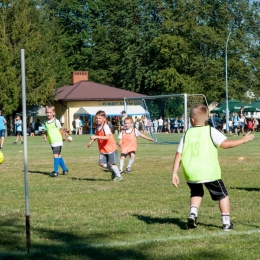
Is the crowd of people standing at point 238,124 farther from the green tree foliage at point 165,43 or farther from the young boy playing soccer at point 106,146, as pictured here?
the young boy playing soccer at point 106,146

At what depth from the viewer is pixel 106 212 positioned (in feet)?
32.2

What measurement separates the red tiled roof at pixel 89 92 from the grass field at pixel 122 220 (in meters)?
53.7

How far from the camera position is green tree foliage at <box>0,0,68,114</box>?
60.5 meters

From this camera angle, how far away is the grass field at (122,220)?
22.8 feet

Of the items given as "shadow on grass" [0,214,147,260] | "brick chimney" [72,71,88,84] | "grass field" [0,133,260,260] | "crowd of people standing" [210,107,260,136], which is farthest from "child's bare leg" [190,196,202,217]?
"brick chimney" [72,71,88,84]

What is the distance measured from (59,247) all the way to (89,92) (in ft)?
210

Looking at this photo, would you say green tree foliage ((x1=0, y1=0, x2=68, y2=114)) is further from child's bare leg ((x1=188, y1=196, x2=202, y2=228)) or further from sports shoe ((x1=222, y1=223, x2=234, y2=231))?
sports shoe ((x1=222, y1=223, x2=234, y2=231))

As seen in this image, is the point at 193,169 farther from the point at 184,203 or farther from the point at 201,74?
the point at 201,74

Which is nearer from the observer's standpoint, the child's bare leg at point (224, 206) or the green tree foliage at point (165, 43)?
the child's bare leg at point (224, 206)

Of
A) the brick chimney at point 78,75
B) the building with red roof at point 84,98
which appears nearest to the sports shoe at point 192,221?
the building with red roof at point 84,98

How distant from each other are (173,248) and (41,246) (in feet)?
4.55

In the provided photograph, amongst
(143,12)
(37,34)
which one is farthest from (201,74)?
(37,34)

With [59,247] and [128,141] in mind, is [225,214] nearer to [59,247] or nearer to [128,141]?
[59,247]

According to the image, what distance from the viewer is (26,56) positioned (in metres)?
61.9
